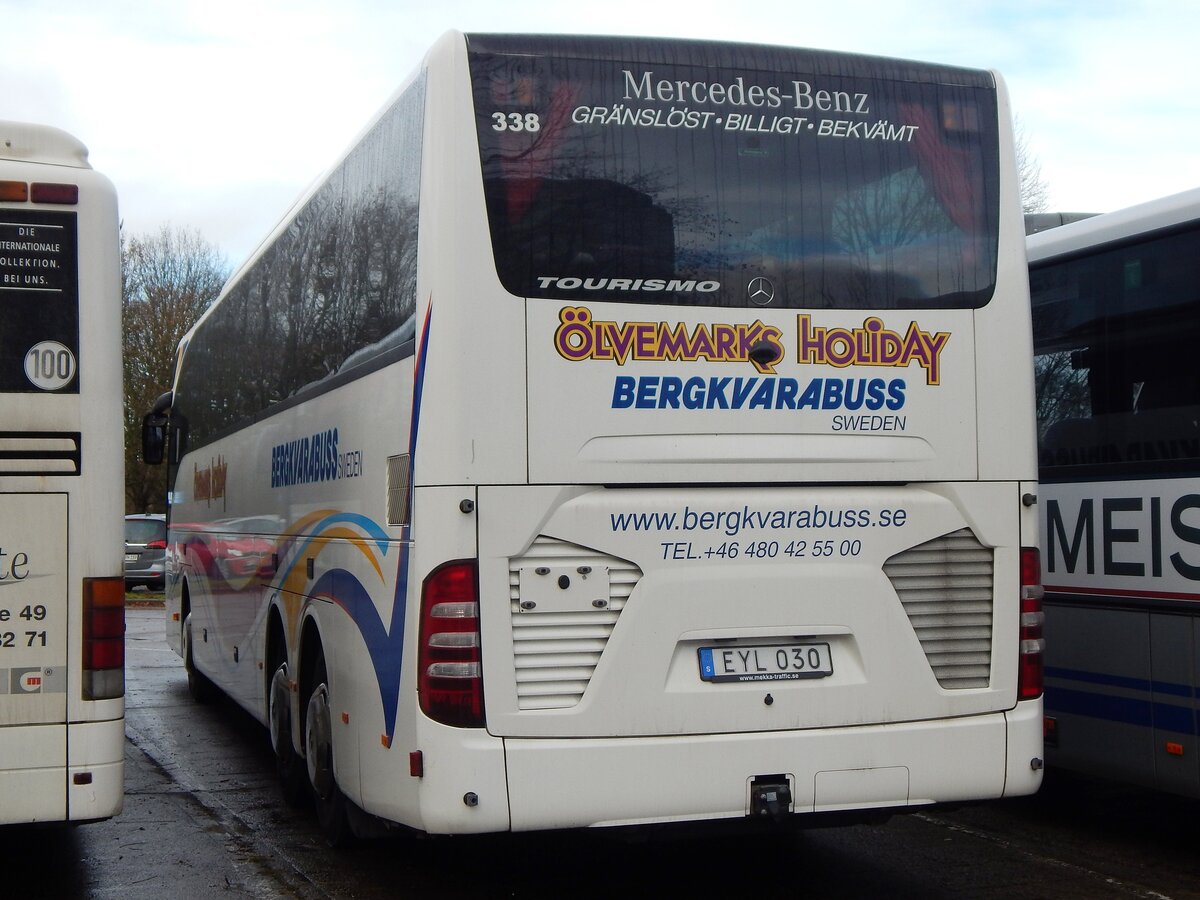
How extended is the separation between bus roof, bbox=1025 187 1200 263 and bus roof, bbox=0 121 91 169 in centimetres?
470

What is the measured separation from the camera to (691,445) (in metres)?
5.73

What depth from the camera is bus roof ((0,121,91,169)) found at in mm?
6191

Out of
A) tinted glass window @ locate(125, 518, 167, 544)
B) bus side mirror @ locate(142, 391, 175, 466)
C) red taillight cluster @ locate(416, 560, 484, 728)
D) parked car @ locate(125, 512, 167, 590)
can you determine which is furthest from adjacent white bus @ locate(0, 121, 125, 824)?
tinted glass window @ locate(125, 518, 167, 544)

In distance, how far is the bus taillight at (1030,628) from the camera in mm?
6125

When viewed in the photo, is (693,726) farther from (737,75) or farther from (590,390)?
(737,75)

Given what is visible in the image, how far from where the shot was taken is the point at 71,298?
6.09m

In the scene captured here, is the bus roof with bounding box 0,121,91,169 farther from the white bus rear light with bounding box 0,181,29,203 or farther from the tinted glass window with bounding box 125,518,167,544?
the tinted glass window with bounding box 125,518,167,544

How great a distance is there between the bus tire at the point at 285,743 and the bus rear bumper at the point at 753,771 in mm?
3192

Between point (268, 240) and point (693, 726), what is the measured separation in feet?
18.2

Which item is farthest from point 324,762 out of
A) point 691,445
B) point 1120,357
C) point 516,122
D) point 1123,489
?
point 1120,357

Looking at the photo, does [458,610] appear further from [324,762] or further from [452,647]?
[324,762]

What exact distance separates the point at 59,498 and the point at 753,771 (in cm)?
302

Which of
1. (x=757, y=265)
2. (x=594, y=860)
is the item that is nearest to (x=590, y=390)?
(x=757, y=265)

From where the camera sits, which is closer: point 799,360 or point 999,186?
point 799,360
